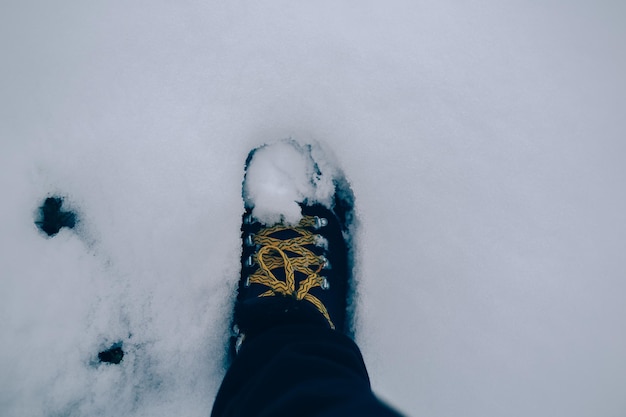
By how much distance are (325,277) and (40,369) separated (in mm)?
649

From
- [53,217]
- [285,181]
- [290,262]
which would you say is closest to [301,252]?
[290,262]

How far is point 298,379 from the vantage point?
59cm

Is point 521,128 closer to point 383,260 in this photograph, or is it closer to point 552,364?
point 383,260

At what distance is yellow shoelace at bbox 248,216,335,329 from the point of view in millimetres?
892

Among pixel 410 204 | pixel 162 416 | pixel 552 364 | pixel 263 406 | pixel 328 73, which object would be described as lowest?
pixel 162 416

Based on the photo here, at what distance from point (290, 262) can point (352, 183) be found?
0.24 m

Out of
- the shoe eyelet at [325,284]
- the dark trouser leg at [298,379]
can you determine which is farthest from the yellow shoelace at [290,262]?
the dark trouser leg at [298,379]

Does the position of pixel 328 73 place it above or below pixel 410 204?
A: above

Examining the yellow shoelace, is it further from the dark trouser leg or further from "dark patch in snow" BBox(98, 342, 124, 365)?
"dark patch in snow" BBox(98, 342, 124, 365)

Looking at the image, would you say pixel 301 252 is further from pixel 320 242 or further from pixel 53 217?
pixel 53 217

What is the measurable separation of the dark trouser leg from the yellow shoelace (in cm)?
16

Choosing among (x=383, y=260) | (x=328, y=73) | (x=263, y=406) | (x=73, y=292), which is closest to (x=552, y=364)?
(x=383, y=260)

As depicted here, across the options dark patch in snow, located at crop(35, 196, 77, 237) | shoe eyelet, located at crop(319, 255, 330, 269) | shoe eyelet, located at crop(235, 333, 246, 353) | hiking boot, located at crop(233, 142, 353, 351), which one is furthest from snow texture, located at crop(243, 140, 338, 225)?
dark patch in snow, located at crop(35, 196, 77, 237)

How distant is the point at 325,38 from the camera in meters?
0.88
